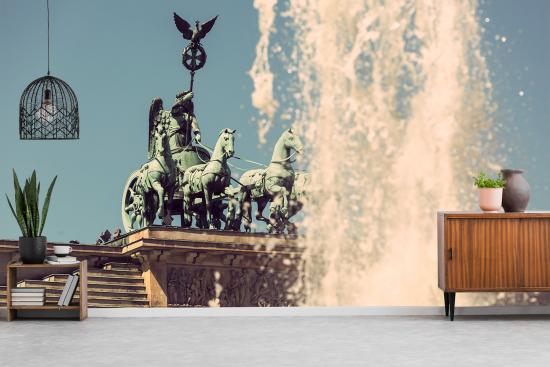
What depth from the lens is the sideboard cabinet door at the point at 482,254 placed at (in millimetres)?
5871

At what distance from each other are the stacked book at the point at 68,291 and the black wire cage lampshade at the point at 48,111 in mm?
1013

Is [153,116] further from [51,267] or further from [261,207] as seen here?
[51,267]

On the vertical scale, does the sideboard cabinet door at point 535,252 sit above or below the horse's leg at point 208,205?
below

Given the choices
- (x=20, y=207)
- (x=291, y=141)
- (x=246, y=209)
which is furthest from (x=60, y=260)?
(x=291, y=141)

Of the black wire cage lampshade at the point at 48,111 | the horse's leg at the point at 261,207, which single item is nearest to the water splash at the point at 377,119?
the horse's leg at the point at 261,207

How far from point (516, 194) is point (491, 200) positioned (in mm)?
171

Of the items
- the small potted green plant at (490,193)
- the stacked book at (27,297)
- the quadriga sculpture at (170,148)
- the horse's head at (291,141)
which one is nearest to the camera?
the small potted green plant at (490,193)

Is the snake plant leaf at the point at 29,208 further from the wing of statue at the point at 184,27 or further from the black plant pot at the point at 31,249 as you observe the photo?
the wing of statue at the point at 184,27

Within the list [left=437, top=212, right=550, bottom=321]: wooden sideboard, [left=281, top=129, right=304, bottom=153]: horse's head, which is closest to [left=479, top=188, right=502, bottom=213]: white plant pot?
[left=437, top=212, right=550, bottom=321]: wooden sideboard

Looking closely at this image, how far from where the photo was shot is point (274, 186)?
6.52 metres

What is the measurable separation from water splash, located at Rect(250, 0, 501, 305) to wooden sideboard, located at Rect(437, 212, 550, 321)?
757mm

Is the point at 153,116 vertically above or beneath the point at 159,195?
above

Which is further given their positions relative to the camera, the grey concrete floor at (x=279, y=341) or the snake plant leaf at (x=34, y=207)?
the snake plant leaf at (x=34, y=207)

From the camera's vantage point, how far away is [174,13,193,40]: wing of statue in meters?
6.59
